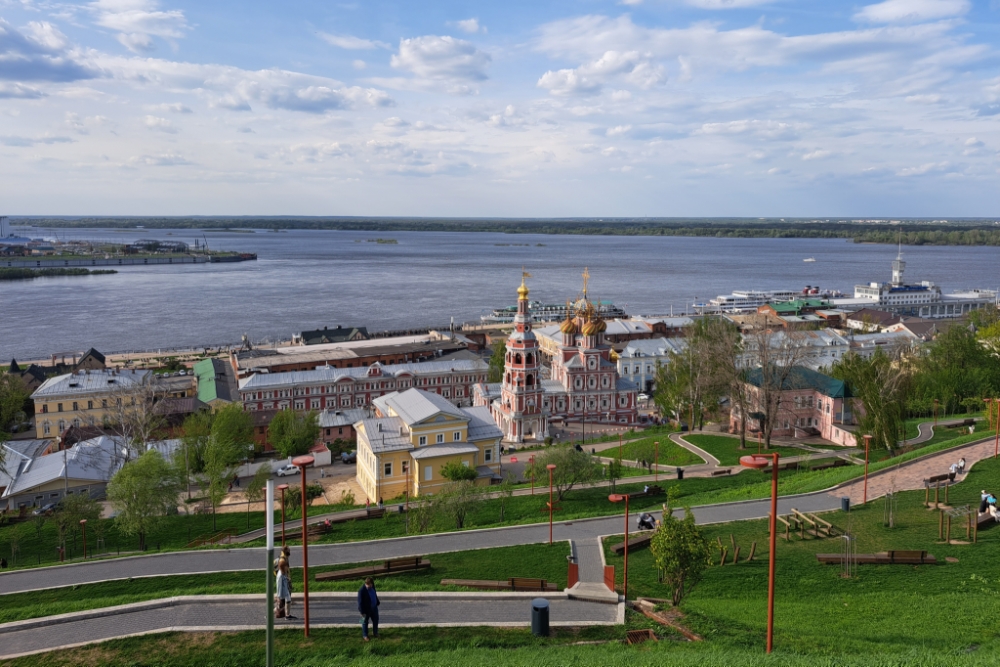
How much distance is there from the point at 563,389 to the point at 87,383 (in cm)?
3263

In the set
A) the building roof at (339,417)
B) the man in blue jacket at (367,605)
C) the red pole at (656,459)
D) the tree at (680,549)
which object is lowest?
the building roof at (339,417)

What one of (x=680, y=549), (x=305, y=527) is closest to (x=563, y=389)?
(x=680, y=549)

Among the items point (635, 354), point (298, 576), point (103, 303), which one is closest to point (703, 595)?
point (298, 576)

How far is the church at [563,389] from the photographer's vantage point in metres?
43.9

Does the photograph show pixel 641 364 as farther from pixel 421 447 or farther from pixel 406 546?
pixel 406 546

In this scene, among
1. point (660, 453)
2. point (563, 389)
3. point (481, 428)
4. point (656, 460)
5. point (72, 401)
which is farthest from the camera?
point (563, 389)

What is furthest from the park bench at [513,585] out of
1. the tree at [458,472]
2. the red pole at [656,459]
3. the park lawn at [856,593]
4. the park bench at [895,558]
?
the tree at [458,472]

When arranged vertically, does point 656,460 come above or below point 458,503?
below

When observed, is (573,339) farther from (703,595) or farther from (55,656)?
(55,656)

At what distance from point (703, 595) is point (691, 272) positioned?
6735 inches

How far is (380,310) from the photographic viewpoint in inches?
4400

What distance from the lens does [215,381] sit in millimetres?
52000

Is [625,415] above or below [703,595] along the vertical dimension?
below

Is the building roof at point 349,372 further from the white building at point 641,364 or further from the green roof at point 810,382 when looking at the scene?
the green roof at point 810,382
